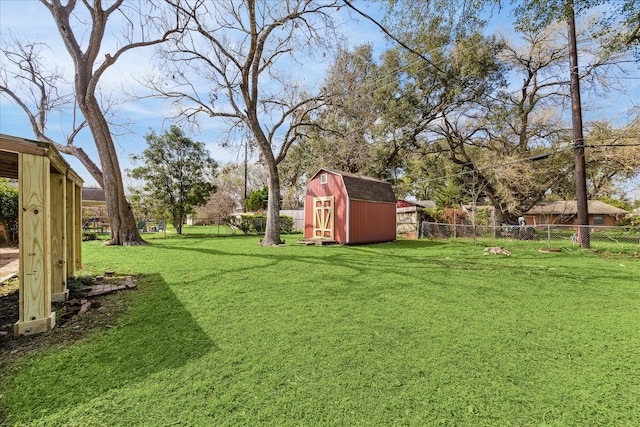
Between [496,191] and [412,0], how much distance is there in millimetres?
14906

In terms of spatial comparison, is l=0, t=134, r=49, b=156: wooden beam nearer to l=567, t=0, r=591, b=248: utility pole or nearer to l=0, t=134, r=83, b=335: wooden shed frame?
l=0, t=134, r=83, b=335: wooden shed frame

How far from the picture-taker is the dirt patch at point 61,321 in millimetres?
2594

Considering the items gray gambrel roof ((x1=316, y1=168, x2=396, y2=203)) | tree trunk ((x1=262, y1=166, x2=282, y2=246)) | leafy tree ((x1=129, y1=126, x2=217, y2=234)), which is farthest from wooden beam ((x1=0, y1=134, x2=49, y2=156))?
leafy tree ((x1=129, y1=126, x2=217, y2=234))

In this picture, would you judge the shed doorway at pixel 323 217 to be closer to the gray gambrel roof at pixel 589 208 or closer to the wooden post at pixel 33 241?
the wooden post at pixel 33 241

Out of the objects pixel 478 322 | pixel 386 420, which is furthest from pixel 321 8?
pixel 386 420

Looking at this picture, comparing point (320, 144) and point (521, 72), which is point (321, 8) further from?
point (521, 72)

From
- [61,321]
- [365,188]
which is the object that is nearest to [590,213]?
[365,188]

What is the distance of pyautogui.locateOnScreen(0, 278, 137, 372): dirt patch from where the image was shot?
2.59 metres

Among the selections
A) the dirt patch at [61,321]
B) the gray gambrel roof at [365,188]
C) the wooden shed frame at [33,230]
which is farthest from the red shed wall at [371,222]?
the wooden shed frame at [33,230]

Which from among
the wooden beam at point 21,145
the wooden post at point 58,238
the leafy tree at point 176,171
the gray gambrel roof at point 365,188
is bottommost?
the wooden post at point 58,238

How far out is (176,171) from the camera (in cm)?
1784

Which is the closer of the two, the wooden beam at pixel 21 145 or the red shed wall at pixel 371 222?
the wooden beam at pixel 21 145

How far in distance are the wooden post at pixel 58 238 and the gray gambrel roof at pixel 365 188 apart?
9.12m

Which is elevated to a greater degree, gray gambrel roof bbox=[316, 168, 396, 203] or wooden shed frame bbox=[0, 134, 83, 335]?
gray gambrel roof bbox=[316, 168, 396, 203]
